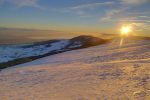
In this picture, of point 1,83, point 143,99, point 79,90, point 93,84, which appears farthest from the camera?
point 1,83

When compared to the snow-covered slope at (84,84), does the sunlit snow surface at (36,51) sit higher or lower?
lower

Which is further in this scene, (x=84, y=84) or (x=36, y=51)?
(x=36, y=51)

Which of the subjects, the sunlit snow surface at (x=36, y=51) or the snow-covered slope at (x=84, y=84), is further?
the sunlit snow surface at (x=36, y=51)

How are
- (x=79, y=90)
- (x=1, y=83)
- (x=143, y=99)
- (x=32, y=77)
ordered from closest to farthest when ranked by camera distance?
(x=143, y=99) → (x=79, y=90) → (x=1, y=83) → (x=32, y=77)

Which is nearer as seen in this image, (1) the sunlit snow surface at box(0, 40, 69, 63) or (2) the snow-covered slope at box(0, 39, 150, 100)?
(2) the snow-covered slope at box(0, 39, 150, 100)

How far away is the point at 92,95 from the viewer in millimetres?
9484

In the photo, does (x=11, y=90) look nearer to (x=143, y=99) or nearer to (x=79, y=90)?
(x=79, y=90)

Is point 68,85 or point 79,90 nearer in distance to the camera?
point 79,90

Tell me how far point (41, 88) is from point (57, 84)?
33.8 inches

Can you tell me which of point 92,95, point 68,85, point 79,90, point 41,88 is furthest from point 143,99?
point 41,88

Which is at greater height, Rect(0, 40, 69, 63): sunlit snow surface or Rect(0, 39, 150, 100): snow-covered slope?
Rect(0, 39, 150, 100): snow-covered slope

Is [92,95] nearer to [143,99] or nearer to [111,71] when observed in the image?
[143,99]

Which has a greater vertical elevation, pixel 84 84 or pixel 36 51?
pixel 84 84

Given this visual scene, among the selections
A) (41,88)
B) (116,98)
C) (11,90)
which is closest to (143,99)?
(116,98)
